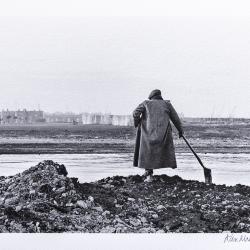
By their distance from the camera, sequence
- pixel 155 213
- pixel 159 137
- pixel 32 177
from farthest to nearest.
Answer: pixel 159 137
pixel 32 177
pixel 155 213

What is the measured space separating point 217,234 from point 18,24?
207 inches

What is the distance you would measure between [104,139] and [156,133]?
1097 centimetres

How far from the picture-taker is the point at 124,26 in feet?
32.0

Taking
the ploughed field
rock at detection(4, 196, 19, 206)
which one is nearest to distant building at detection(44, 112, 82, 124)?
the ploughed field

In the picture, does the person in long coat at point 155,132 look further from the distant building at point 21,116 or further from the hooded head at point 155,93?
the distant building at point 21,116

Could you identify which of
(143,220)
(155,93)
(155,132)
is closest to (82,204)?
(143,220)

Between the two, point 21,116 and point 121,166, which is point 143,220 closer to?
point 121,166

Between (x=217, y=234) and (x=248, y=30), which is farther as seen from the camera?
(x=248, y=30)

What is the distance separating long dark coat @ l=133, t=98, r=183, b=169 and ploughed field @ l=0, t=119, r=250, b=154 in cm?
229

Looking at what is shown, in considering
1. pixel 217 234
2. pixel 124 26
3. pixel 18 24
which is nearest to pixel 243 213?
pixel 217 234

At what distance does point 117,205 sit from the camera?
28.3 feet

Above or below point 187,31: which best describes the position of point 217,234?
below
